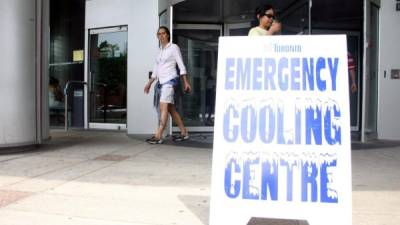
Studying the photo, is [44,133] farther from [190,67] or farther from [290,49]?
[290,49]

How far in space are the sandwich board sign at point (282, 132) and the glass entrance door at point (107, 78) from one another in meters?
7.95

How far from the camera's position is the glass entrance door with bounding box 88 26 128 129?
11.9 m

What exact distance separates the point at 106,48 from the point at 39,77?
3.98 metres

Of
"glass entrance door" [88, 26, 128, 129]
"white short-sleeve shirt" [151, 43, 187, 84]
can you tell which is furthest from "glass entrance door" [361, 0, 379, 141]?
"glass entrance door" [88, 26, 128, 129]

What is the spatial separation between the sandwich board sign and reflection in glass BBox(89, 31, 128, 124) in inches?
314

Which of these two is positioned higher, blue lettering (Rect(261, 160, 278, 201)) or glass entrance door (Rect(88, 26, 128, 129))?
glass entrance door (Rect(88, 26, 128, 129))

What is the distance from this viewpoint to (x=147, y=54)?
416 inches

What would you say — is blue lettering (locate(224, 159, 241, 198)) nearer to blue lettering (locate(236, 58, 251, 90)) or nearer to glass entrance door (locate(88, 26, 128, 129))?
blue lettering (locate(236, 58, 251, 90))

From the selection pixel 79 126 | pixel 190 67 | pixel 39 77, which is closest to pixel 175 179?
pixel 39 77

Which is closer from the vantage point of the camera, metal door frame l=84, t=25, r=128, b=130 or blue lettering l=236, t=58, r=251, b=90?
blue lettering l=236, t=58, r=251, b=90

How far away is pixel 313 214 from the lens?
3814 millimetres

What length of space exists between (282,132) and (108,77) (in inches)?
343

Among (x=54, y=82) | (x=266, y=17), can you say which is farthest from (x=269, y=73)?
(x=54, y=82)

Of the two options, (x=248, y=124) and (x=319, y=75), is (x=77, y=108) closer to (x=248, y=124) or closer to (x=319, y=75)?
(x=248, y=124)
